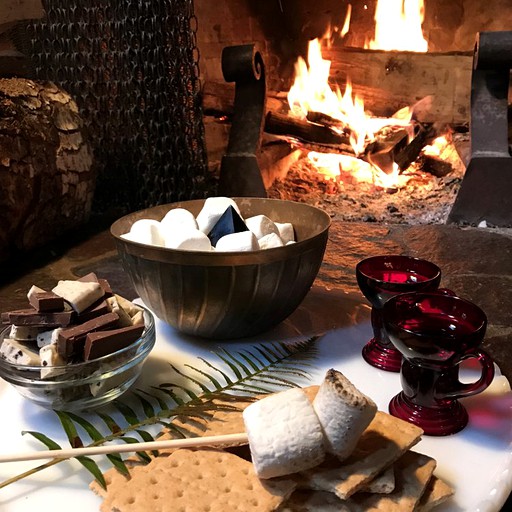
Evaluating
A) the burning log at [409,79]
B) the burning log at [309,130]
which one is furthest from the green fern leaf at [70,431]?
the burning log at [409,79]

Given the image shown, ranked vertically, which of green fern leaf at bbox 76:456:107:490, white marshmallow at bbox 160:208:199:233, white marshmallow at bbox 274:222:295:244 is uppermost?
white marshmallow at bbox 160:208:199:233

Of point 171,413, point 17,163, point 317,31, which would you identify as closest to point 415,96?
point 317,31

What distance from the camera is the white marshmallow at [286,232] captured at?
96 centimetres

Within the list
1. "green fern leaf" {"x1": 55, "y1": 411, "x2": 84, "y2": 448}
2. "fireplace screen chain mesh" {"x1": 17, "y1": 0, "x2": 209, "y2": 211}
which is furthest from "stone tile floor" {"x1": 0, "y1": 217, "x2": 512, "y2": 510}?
"green fern leaf" {"x1": 55, "y1": 411, "x2": 84, "y2": 448}

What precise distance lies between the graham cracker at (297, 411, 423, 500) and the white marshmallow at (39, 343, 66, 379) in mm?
292

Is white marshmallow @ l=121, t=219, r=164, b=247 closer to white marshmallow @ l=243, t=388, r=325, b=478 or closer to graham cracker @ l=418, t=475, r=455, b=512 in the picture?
white marshmallow @ l=243, t=388, r=325, b=478

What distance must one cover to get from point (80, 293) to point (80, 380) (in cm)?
11

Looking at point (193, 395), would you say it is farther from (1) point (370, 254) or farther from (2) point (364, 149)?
(2) point (364, 149)

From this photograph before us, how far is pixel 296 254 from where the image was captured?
82cm

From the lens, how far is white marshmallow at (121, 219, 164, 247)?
86cm

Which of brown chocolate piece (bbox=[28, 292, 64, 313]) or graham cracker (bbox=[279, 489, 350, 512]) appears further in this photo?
brown chocolate piece (bbox=[28, 292, 64, 313])

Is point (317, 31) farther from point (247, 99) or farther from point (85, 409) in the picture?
point (85, 409)

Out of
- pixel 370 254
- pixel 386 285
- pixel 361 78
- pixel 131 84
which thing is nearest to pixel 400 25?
pixel 361 78

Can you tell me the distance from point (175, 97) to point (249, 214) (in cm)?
134
